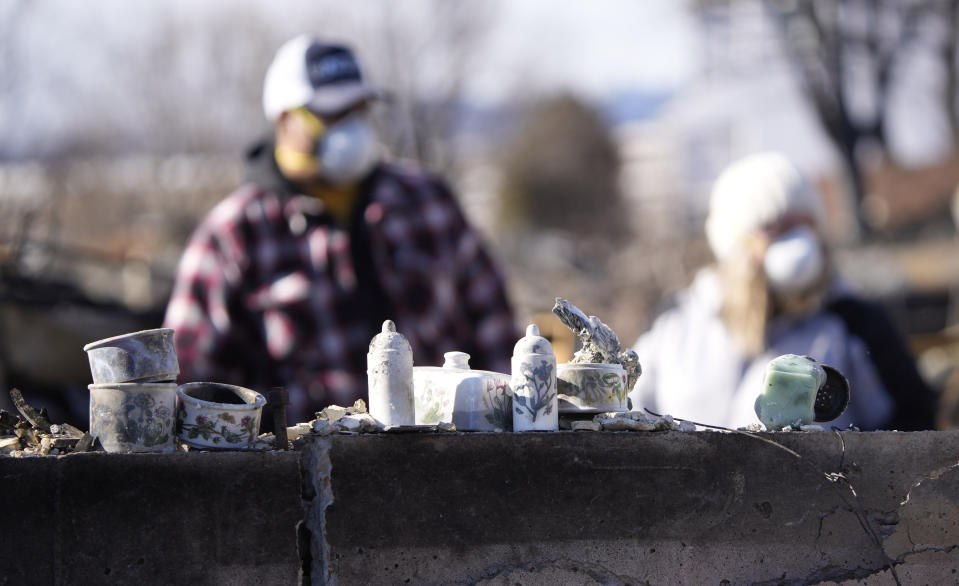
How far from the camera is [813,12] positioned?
25.0m

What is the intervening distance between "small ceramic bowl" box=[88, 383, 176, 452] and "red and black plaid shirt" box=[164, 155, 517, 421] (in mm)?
1701

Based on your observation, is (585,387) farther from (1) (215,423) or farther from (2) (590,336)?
(1) (215,423)

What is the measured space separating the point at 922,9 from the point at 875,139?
280cm

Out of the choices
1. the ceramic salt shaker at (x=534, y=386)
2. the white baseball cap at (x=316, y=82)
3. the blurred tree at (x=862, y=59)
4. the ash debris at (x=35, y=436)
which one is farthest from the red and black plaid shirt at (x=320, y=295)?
the blurred tree at (x=862, y=59)

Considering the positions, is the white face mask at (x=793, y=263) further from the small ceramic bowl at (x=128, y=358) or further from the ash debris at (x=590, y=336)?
the small ceramic bowl at (x=128, y=358)

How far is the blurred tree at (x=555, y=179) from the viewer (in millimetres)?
36500

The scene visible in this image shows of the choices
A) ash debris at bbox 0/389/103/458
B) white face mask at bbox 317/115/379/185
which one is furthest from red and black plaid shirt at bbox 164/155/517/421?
ash debris at bbox 0/389/103/458

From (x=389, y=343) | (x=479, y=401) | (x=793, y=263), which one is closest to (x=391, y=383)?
(x=389, y=343)

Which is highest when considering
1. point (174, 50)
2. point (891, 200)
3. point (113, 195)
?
point (174, 50)

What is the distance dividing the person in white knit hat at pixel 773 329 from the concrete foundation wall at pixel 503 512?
1.12 metres

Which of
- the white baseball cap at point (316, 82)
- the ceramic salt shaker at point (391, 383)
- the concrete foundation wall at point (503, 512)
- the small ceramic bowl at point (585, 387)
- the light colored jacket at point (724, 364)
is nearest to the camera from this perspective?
the concrete foundation wall at point (503, 512)

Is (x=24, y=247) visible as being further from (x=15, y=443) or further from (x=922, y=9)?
(x=922, y=9)

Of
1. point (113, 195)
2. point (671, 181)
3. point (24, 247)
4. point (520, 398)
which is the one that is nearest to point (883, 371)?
point (520, 398)

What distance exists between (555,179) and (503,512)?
34867mm
